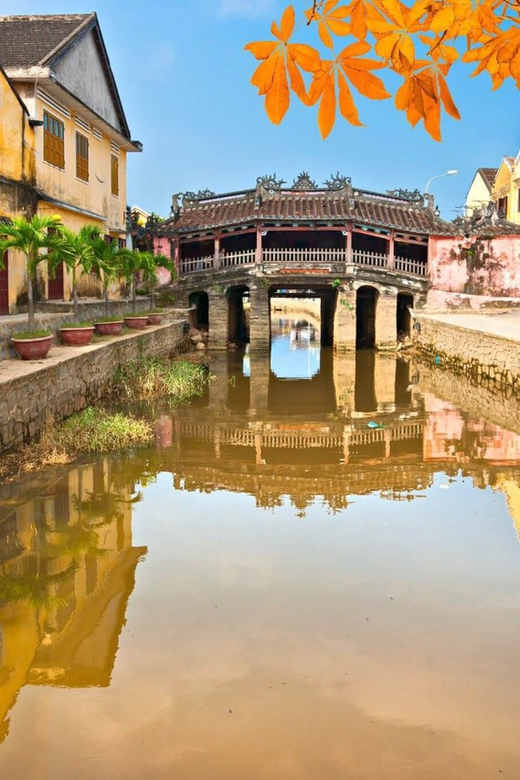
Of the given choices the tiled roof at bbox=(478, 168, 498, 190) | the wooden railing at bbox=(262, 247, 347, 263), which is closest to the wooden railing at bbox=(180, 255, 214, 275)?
the wooden railing at bbox=(262, 247, 347, 263)

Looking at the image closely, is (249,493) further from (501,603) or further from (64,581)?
(501,603)

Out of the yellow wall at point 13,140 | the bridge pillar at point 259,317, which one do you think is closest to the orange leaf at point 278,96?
the yellow wall at point 13,140

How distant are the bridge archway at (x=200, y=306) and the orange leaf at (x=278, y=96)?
25.6 m

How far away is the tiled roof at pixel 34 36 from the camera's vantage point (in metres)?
15.9

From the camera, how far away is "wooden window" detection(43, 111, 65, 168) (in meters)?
16.0

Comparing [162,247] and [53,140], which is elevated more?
[53,140]

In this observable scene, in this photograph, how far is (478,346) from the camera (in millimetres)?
17812

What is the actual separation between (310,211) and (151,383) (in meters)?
14.1

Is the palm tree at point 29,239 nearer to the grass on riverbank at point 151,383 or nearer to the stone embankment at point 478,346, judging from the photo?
the grass on riverbank at point 151,383

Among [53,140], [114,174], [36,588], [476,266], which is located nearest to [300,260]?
[476,266]

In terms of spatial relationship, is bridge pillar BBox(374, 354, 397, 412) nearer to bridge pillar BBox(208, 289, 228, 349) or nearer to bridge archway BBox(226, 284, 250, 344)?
bridge pillar BBox(208, 289, 228, 349)

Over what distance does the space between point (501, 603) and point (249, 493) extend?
366 centimetres

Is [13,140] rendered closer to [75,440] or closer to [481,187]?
[75,440]

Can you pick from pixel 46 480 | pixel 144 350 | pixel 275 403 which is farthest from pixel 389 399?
pixel 46 480
